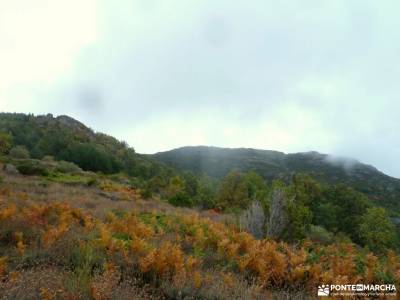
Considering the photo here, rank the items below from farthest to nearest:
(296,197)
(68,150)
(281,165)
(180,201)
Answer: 1. (281,165)
2. (68,150)
3. (296,197)
4. (180,201)

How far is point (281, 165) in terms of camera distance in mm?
150000

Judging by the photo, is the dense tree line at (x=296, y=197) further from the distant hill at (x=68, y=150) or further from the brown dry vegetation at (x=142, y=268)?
the brown dry vegetation at (x=142, y=268)

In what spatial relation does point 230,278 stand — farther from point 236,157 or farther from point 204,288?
point 236,157

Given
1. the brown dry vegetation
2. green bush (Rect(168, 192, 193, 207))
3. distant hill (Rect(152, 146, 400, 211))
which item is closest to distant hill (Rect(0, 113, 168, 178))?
green bush (Rect(168, 192, 193, 207))

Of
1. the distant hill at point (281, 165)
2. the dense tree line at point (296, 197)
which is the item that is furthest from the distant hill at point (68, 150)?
the distant hill at point (281, 165)

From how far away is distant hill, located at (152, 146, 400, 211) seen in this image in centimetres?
11106

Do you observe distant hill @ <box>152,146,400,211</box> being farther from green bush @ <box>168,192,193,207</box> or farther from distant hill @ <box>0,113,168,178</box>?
green bush @ <box>168,192,193,207</box>

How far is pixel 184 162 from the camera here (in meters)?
142

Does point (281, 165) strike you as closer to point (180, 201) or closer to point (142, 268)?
point (180, 201)

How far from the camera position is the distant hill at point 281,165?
111062mm

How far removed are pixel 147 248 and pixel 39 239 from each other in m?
1.91

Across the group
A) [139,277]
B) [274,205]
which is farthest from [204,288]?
[274,205]

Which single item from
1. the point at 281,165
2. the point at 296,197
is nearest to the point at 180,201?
the point at 296,197

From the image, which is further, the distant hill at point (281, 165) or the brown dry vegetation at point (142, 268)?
the distant hill at point (281, 165)
